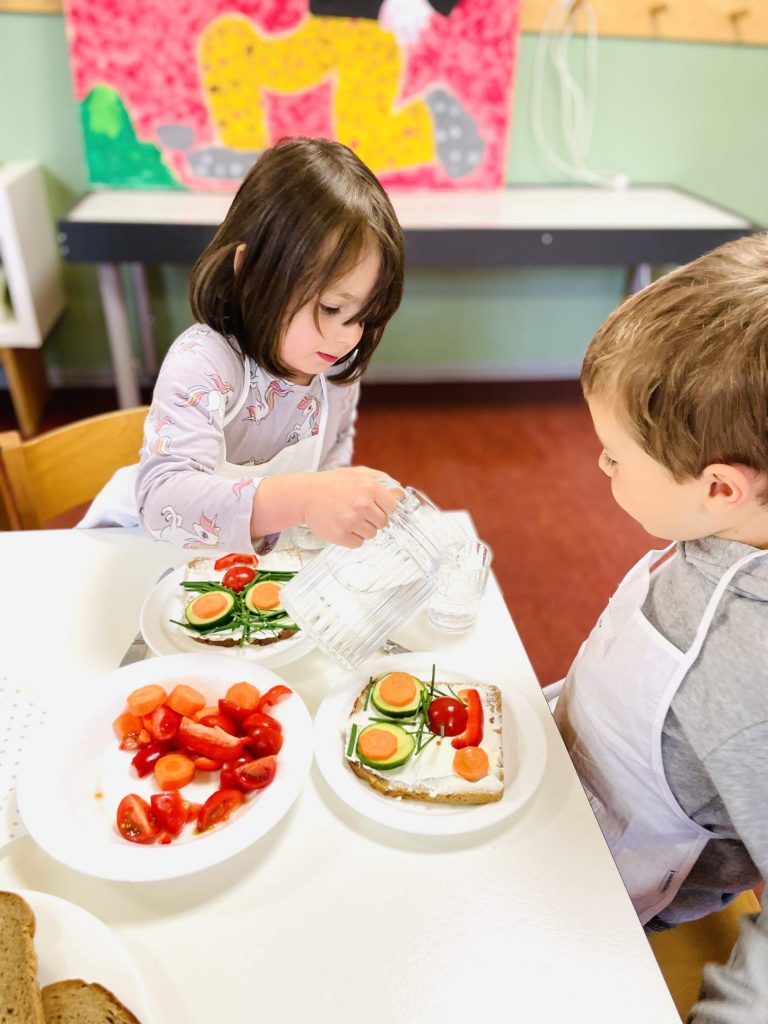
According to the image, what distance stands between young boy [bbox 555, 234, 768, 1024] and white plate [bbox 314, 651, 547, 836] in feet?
0.36

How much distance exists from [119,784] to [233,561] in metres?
0.30

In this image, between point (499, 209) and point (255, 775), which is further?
point (499, 209)

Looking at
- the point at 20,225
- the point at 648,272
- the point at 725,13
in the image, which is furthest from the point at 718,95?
the point at 20,225

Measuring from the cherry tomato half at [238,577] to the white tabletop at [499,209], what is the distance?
147 centimetres

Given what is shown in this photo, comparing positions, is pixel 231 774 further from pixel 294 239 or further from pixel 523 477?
pixel 523 477

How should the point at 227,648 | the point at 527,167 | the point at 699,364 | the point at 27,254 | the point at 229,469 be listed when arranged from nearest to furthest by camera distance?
the point at 699,364, the point at 227,648, the point at 229,469, the point at 27,254, the point at 527,167

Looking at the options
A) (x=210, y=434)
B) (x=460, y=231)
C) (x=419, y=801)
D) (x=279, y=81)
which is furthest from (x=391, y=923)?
(x=279, y=81)

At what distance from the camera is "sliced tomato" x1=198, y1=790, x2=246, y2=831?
65 centimetres

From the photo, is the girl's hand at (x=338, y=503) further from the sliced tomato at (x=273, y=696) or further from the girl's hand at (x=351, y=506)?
the sliced tomato at (x=273, y=696)

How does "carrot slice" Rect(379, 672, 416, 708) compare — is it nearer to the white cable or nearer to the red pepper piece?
the red pepper piece

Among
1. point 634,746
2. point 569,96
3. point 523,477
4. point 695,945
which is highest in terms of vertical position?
point 569,96

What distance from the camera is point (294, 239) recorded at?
86 centimetres

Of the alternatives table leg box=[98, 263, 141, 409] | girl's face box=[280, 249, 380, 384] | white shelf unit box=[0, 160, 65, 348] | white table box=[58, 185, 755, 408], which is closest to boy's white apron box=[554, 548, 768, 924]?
girl's face box=[280, 249, 380, 384]

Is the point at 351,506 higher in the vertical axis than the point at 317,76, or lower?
lower
